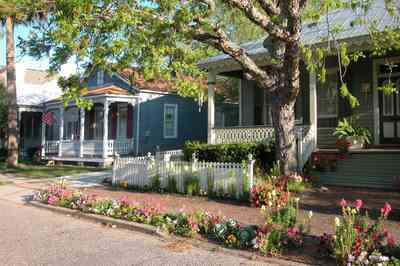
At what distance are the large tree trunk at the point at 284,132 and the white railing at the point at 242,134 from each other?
3173mm

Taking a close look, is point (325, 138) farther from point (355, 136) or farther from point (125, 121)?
point (125, 121)

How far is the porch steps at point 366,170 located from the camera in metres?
12.2

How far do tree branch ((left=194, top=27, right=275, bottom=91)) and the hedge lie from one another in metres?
3.08

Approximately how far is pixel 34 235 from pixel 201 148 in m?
8.38

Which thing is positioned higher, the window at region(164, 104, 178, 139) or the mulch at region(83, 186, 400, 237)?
the window at region(164, 104, 178, 139)

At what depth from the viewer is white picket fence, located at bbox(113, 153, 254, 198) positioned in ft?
37.2

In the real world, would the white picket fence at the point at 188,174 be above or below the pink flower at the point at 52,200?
above

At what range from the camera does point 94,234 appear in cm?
829

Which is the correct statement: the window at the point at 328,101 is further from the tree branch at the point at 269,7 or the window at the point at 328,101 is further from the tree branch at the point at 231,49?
the tree branch at the point at 269,7

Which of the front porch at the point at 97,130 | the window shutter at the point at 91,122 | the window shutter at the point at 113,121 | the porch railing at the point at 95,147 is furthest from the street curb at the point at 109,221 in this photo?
the window shutter at the point at 91,122

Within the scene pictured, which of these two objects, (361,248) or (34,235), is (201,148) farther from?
(361,248)

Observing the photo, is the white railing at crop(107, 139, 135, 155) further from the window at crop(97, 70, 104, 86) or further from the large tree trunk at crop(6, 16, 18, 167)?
the window at crop(97, 70, 104, 86)

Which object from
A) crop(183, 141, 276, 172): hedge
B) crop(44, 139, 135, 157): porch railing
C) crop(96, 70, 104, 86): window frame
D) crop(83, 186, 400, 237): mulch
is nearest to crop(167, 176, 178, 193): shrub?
crop(83, 186, 400, 237): mulch

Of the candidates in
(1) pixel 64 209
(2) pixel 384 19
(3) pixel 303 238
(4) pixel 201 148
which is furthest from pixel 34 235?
(2) pixel 384 19
